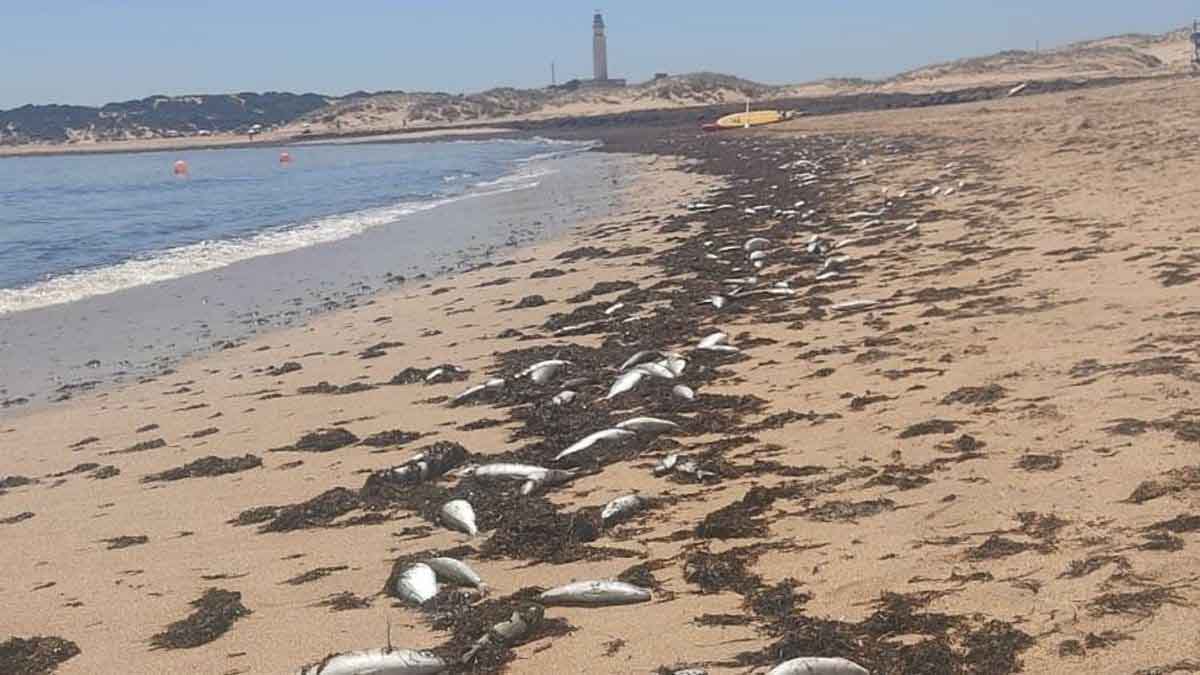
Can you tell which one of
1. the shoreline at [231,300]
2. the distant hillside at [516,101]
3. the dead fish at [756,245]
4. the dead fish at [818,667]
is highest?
the distant hillside at [516,101]

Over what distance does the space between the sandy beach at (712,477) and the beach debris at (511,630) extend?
4 centimetres

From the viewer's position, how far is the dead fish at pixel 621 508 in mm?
5262

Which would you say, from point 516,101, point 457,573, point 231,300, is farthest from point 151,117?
point 457,573

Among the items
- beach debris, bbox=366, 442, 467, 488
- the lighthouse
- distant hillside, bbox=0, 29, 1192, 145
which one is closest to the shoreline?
beach debris, bbox=366, 442, 467, 488

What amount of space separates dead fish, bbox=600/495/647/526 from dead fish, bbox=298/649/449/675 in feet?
5.08

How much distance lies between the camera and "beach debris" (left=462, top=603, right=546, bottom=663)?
3980mm

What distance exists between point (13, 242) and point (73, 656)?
2277 cm

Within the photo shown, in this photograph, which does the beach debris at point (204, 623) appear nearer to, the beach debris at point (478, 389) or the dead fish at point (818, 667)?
the dead fish at point (818, 667)

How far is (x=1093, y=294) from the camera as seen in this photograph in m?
8.38

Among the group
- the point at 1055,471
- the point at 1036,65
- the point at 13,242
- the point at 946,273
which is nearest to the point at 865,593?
the point at 1055,471

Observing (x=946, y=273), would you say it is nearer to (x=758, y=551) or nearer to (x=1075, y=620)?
(x=758, y=551)

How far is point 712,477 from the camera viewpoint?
18.8ft

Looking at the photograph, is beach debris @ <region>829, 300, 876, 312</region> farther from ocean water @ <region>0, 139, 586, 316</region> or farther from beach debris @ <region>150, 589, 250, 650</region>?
ocean water @ <region>0, 139, 586, 316</region>

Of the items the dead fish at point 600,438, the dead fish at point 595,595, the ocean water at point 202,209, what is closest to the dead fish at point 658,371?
the dead fish at point 600,438
